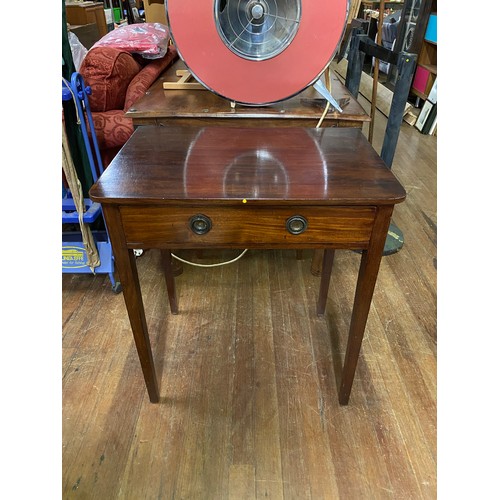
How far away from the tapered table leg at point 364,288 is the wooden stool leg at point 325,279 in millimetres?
351

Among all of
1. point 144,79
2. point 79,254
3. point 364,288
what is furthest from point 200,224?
point 144,79

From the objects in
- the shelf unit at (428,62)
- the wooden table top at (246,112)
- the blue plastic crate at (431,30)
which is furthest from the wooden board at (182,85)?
the blue plastic crate at (431,30)

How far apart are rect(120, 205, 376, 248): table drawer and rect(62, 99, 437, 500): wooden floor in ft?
1.80

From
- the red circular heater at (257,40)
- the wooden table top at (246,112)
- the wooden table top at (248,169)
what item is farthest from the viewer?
the wooden table top at (246,112)

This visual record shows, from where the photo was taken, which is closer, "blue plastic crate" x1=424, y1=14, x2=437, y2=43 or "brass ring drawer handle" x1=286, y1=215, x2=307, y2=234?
"brass ring drawer handle" x1=286, y1=215, x2=307, y2=234

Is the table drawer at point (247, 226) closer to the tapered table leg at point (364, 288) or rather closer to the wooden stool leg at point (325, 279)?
the tapered table leg at point (364, 288)

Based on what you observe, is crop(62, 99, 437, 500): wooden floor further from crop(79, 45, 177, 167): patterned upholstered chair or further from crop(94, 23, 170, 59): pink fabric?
crop(94, 23, 170, 59): pink fabric

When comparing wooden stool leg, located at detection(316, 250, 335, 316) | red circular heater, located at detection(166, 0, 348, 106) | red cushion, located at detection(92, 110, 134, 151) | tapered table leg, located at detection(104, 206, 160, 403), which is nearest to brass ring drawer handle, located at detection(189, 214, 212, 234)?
tapered table leg, located at detection(104, 206, 160, 403)

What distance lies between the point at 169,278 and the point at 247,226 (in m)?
0.64

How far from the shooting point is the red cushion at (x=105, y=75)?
5.22ft

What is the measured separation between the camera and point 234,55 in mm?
960

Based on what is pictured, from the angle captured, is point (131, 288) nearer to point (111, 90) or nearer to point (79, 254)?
point (79, 254)

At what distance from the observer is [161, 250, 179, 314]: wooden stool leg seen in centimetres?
126

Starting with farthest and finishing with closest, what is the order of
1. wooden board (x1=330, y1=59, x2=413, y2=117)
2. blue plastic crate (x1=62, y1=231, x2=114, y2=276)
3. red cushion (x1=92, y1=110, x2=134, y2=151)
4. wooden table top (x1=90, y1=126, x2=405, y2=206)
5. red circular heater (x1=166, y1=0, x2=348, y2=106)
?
wooden board (x1=330, y1=59, x2=413, y2=117)
red cushion (x1=92, y1=110, x2=134, y2=151)
blue plastic crate (x1=62, y1=231, x2=114, y2=276)
red circular heater (x1=166, y1=0, x2=348, y2=106)
wooden table top (x1=90, y1=126, x2=405, y2=206)
